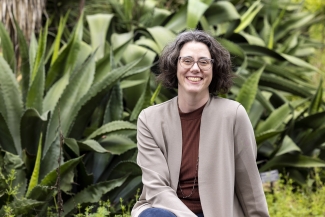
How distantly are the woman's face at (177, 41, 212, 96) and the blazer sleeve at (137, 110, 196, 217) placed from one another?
0.25 meters

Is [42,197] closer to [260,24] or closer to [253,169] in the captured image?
[253,169]

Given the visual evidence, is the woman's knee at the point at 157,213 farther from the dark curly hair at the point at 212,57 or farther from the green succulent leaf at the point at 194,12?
the green succulent leaf at the point at 194,12

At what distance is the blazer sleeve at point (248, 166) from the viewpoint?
102 inches

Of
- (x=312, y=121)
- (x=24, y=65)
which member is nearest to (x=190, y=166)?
(x=24, y=65)

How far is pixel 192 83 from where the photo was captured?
265 centimetres

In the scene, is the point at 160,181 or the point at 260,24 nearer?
the point at 160,181

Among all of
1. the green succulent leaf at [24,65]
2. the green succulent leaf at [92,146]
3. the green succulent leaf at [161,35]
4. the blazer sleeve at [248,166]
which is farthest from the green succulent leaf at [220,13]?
the blazer sleeve at [248,166]

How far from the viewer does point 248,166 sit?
2602 mm

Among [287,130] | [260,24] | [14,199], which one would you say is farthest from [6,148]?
[260,24]

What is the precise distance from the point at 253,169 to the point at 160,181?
40cm

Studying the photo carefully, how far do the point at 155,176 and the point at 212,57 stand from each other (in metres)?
0.58

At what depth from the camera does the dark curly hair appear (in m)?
2.72

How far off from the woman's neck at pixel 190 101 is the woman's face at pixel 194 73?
0.02 metres

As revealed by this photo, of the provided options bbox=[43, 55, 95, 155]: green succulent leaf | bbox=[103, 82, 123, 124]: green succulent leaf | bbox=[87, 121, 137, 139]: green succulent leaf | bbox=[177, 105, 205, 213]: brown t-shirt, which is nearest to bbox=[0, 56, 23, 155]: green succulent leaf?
bbox=[43, 55, 95, 155]: green succulent leaf
